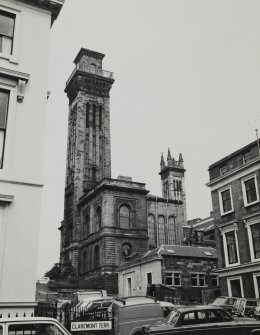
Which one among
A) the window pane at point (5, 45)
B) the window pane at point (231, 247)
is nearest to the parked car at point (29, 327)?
the window pane at point (5, 45)

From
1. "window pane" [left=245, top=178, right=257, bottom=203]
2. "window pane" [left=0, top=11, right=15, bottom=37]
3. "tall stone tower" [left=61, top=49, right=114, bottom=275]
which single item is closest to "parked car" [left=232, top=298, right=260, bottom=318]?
"window pane" [left=245, top=178, right=257, bottom=203]

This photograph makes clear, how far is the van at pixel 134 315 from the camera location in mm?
13629

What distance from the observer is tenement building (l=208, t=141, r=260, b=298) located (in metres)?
27.9

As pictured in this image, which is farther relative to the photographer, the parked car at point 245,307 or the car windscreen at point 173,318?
the parked car at point 245,307

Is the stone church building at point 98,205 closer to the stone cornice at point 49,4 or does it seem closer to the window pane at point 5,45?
the stone cornice at point 49,4

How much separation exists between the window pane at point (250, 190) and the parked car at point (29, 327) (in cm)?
2413

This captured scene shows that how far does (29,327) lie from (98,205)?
48357 mm

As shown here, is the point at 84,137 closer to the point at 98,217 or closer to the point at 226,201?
the point at 98,217

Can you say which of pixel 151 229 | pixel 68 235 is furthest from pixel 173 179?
pixel 68 235

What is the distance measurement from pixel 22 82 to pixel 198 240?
2037 inches

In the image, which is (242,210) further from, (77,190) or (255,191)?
(77,190)

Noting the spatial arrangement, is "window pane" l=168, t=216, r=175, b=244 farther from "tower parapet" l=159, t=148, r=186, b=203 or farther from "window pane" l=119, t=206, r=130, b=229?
"tower parapet" l=159, t=148, r=186, b=203

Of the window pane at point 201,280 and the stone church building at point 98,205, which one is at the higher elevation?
the stone church building at point 98,205

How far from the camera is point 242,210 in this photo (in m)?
29.6
